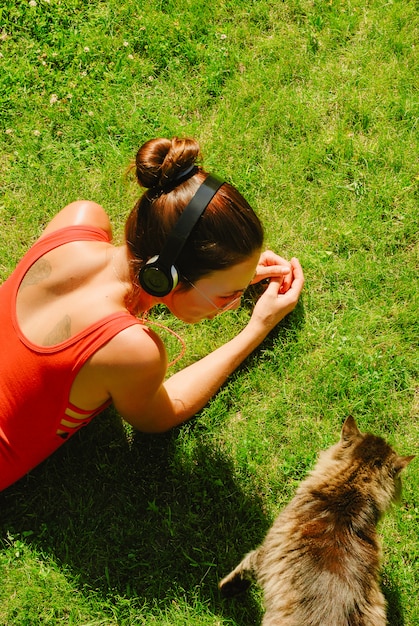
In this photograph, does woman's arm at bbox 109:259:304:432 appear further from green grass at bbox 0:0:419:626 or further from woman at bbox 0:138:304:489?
green grass at bbox 0:0:419:626

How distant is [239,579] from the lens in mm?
3482

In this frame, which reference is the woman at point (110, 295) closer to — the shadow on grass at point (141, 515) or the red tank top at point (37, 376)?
the red tank top at point (37, 376)

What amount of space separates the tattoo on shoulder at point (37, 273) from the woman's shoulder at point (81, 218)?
0.27 metres

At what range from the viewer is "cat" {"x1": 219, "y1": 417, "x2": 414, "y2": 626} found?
9.04 feet

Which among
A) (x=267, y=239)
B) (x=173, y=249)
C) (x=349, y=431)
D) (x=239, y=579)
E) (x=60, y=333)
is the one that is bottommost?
(x=239, y=579)

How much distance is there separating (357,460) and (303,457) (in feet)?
3.12

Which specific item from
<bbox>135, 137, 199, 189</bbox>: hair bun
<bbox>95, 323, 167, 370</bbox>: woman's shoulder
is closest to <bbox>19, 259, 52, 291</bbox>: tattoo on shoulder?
<bbox>95, 323, 167, 370</bbox>: woman's shoulder

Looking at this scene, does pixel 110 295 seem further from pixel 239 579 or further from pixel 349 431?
pixel 239 579

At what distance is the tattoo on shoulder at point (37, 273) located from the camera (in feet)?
10.0

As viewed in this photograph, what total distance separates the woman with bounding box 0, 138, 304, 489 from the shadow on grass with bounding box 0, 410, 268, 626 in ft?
1.62

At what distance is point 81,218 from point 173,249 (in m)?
1.00

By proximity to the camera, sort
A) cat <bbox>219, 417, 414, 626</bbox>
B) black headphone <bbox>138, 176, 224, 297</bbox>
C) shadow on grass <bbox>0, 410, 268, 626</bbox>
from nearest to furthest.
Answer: black headphone <bbox>138, 176, 224, 297</bbox>
cat <bbox>219, 417, 414, 626</bbox>
shadow on grass <bbox>0, 410, 268, 626</bbox>

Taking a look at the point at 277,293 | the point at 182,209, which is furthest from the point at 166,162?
the point at 277,293

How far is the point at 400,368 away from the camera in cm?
422
